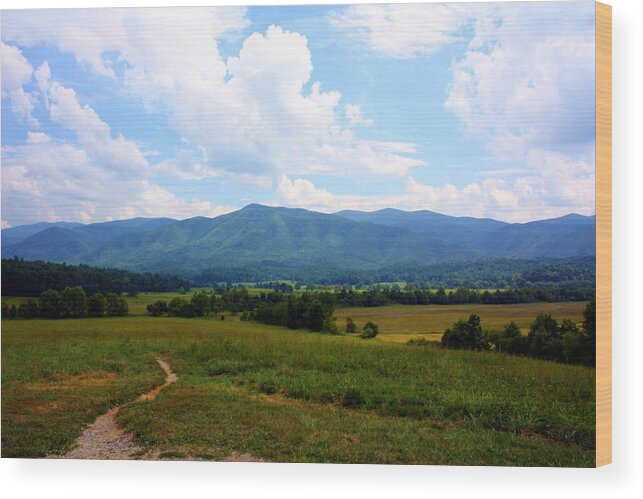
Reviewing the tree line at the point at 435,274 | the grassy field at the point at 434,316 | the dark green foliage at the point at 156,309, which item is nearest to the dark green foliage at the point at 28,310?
the dark green foliage at the point at 156,309

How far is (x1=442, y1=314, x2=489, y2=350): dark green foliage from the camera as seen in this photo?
7984 millimetres

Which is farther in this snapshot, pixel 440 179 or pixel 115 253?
pixel 115 253

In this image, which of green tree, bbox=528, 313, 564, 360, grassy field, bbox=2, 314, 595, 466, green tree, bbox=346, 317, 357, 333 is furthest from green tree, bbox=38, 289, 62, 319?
green tree, bbox=528, 313, 564, 360

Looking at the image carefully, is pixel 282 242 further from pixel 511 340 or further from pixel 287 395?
pixel 511 340

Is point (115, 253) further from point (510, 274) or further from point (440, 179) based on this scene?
point (510, 274)

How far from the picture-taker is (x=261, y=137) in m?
8.07

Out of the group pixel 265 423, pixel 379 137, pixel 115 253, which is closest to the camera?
pixel 265 423

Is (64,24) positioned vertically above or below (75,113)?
above

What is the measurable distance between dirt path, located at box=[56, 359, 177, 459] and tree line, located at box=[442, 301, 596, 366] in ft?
15.3

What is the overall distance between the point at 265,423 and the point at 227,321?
1.76 m

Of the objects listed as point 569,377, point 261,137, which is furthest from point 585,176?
point 261,137

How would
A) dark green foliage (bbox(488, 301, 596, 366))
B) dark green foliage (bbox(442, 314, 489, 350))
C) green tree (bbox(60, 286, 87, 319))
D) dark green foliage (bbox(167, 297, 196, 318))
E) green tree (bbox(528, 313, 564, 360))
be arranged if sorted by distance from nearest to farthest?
dark green foliage (bbox(488, 301, 596, 366)), green tree (bbox(528, 313, 564, 360)), dark green foliage (bbox(442, 314, 489, 350)), green tree (bbox(60, 286, 87, 319)), dark green foliage (bbox(167, 297, 196, 318))

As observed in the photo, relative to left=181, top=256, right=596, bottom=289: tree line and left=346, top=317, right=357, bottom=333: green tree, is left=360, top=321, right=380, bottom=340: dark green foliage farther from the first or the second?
left=181, top=256, right=596, bottom=289: tree line

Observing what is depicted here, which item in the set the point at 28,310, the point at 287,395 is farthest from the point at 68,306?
the point at 287,395
